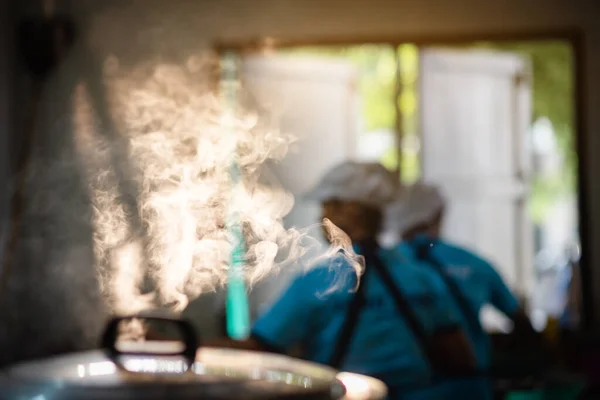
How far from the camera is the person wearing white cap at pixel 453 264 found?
2643 mm

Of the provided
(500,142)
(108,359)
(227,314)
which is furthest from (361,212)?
(500,142)

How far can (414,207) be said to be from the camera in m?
3.17

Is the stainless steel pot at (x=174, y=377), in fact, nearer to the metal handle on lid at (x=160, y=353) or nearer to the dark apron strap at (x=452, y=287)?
the metal handle on lid at (x=160, y=353)

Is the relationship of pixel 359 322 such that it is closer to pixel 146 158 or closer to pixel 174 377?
pixel 174 377

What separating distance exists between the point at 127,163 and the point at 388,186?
1989 millimetres

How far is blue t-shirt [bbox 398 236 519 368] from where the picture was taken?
8.74 feet

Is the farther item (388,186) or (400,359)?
(388,186)

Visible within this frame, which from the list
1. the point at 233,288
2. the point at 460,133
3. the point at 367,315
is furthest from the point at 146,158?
the point at 367,315

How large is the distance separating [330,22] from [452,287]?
74.5 inches

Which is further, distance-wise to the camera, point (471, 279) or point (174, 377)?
point (471, 279)

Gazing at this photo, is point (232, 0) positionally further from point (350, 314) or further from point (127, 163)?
point (350, 314)

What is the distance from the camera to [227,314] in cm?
399

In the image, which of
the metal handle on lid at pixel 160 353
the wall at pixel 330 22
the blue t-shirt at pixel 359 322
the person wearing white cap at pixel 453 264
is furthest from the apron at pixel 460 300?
the wall at pixel 330 22

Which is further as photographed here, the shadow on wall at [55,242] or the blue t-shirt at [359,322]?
the shadow on wall at [55,242]
